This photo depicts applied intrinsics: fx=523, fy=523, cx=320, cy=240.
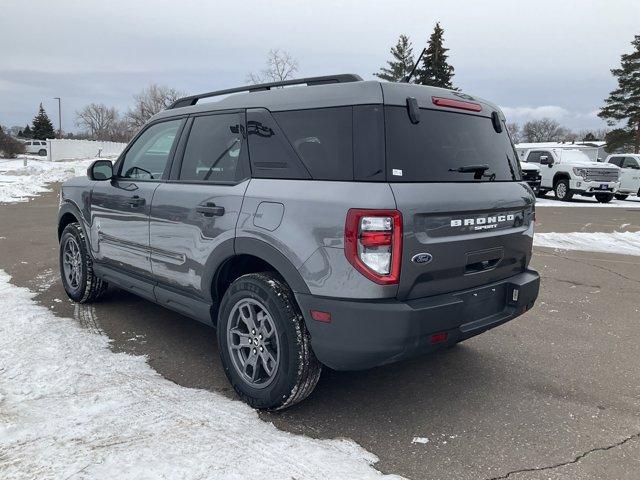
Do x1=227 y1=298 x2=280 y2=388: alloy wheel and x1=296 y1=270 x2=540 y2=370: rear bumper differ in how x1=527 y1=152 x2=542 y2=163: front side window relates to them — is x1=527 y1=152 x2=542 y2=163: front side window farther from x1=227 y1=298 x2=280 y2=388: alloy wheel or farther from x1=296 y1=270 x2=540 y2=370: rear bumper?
x1=227 y1=298 x2=280 y2=388: alloy wheel

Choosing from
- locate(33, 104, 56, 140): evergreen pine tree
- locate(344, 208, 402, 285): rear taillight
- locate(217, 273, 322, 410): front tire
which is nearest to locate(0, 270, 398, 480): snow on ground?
locate(217, 273, 322, 410): front tire

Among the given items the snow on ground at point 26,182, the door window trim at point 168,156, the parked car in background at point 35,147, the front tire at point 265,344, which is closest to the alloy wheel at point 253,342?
the front tire at point 265,344

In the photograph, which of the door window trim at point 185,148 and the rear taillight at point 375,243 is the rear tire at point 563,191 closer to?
the door window trim at point 185,148

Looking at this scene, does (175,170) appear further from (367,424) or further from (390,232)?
(367,424)

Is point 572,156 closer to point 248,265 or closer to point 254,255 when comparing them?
point 248,265

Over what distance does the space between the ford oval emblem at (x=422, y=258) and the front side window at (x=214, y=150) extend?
1.28 m

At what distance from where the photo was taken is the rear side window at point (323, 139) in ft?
9.27

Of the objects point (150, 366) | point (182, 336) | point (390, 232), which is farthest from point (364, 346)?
point (182, 336)

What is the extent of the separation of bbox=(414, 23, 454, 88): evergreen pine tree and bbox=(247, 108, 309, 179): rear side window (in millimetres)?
40195

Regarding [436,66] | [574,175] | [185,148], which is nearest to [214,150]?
[185,148]

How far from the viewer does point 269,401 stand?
3.07 m

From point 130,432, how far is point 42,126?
8466cm

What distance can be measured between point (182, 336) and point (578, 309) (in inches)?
160

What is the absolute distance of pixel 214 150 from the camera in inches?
143
